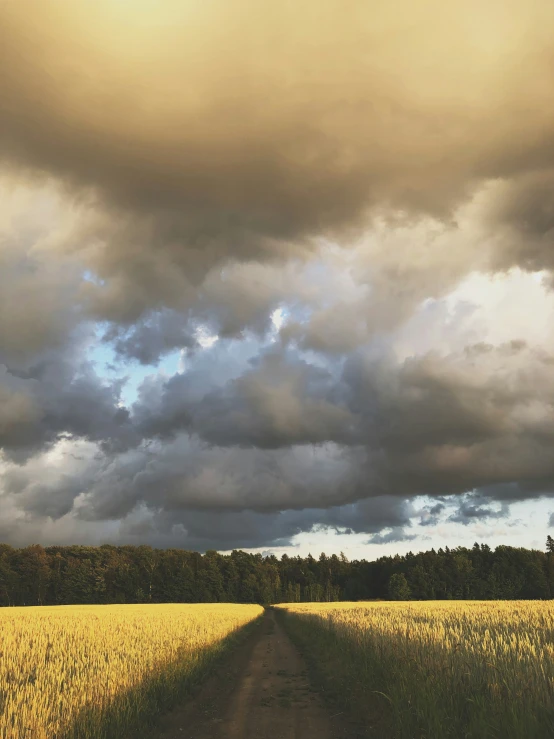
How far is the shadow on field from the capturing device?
9.63m

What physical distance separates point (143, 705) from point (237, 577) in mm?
149341

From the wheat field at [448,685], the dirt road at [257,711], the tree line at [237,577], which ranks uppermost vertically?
the wheat field at [448,685]

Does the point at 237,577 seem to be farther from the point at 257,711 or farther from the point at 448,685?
the point at 448,685

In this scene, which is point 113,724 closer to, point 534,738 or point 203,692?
point 203,692

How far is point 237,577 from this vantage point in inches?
5896

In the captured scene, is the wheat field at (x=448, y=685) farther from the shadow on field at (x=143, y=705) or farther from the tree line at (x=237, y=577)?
the tree line at (x=237, y=577)

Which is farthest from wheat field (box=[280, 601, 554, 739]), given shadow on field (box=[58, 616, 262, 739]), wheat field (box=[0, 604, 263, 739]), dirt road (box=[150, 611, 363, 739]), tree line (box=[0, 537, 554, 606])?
tree line (box=[0, 537, 554, 606])

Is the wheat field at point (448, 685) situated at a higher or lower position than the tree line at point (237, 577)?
higher

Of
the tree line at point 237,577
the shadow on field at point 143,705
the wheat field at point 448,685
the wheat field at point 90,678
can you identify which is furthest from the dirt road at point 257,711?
the tree line at point 237,577

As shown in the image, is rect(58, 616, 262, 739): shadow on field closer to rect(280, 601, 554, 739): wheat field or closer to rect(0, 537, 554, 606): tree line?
rect(280, 601, 554, 739): wheat field

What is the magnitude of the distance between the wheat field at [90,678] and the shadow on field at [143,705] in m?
0.02

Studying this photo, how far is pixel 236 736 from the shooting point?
11.0 m

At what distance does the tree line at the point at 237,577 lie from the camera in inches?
5305

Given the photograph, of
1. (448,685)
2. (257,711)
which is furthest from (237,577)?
(448,685)
